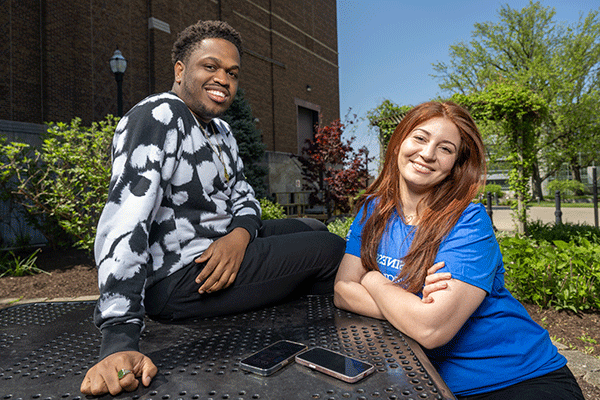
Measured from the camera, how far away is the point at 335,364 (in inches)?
49.0

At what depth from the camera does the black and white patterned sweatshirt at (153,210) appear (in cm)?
143

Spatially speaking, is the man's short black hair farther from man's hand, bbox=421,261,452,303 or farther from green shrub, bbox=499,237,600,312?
green shrub, bbox=499,237,600,312

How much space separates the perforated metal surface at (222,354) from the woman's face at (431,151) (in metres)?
0.66

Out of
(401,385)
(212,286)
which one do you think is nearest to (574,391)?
(401,385)

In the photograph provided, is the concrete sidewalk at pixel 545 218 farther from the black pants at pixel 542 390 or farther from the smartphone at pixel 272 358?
Answer: the smartphone at pixel 272 358

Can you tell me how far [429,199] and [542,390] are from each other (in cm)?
84

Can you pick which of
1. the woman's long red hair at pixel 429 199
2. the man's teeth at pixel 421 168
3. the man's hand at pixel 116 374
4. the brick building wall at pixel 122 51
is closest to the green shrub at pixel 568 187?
the brick building wall at pixel 122 51

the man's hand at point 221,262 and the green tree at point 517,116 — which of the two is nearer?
the man's hand at point 221,262

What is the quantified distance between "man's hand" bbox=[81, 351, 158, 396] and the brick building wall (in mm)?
11080

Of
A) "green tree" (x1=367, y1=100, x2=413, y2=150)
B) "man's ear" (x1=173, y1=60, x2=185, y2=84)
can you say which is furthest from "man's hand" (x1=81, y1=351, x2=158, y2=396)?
"green tree" (x1=367, y1=100, x2=413, y2=150)

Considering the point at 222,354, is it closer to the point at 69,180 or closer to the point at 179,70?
the point at 179,70

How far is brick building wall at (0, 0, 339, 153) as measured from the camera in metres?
10.1

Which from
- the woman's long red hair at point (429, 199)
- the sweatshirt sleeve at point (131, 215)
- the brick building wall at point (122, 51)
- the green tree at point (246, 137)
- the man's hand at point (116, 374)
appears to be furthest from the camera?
the green tree at point (246, 137)

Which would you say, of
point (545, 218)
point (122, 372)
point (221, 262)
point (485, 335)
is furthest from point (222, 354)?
Result: point (545, 218)
